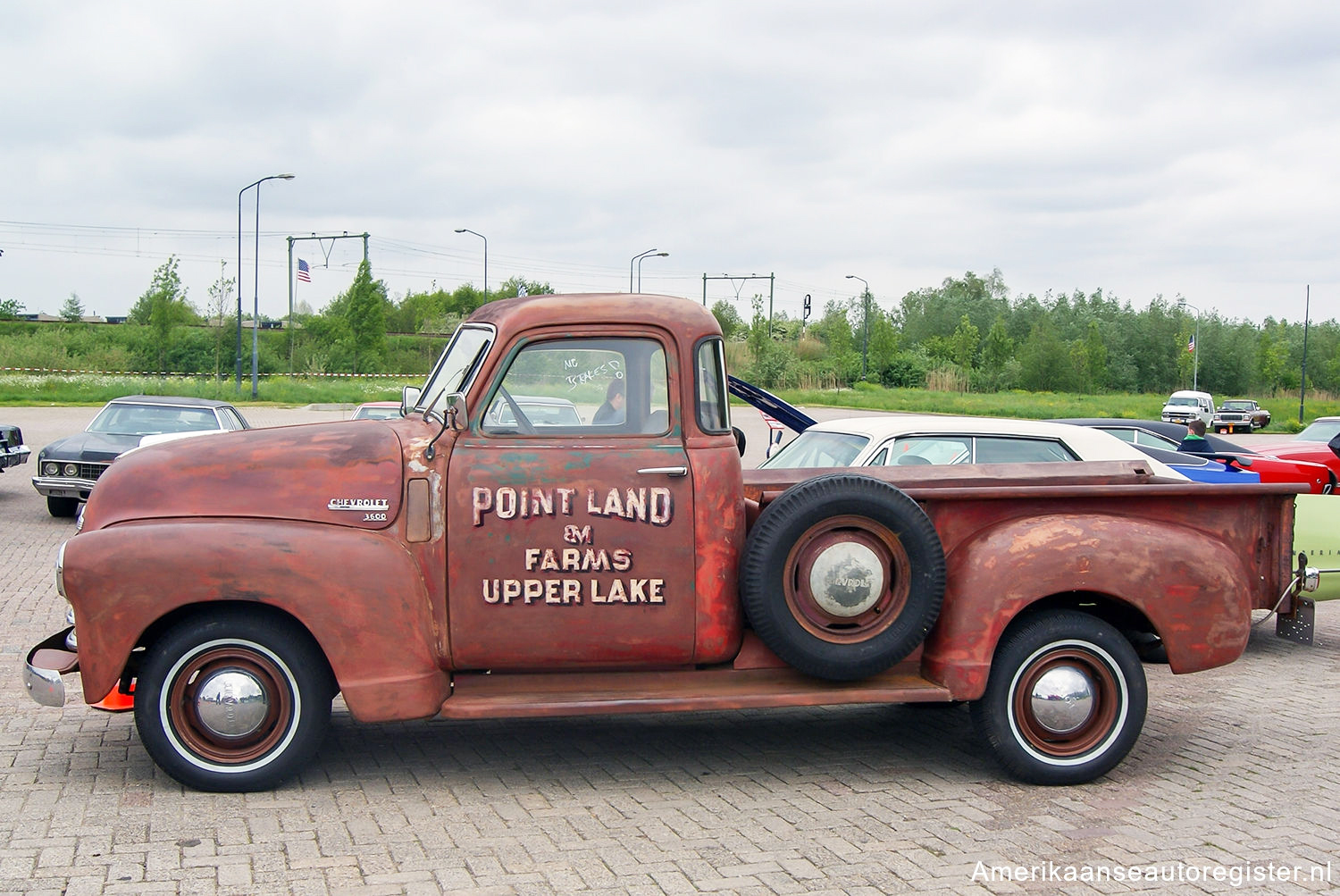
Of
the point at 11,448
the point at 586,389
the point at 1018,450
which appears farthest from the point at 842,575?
the point at 11,448

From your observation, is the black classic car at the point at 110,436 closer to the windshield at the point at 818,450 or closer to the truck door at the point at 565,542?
the windshield at the point at 818,450

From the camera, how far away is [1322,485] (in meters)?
13.3

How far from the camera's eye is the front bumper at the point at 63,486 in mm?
→ 13273

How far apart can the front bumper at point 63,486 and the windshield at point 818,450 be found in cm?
883

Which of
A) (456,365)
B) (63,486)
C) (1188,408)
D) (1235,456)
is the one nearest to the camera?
(456,365)

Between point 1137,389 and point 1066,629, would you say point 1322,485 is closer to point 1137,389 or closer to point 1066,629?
point 1066,629

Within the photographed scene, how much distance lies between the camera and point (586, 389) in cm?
502

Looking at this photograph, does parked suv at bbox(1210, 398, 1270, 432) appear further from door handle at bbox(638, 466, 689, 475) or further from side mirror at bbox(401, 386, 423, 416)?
door handle at bbox(638, 466, 689, 475)

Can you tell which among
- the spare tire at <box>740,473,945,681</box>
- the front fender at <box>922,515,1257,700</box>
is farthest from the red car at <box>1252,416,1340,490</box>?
the spare tire at <box>740,473,945,681</box>

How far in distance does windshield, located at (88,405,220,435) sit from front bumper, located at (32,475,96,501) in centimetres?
90

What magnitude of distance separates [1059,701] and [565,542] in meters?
2.27

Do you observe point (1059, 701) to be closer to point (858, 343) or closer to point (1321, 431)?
point (1321, 431)

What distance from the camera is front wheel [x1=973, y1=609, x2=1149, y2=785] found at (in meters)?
5.00

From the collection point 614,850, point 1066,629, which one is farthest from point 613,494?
point 1066,629
